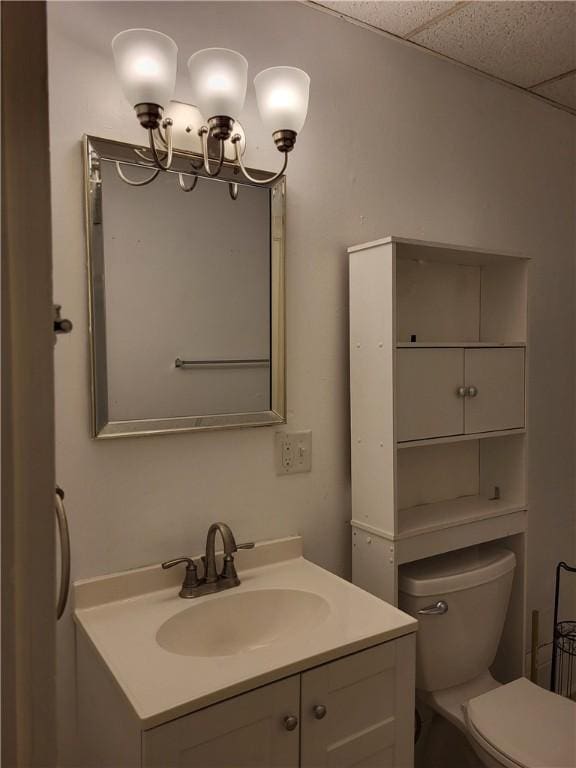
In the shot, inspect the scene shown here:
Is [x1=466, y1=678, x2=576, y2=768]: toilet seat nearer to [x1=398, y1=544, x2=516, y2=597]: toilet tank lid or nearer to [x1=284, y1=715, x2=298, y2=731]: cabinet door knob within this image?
[x1=398, y1=544, x2=516, y2=597]: toilet tank lid

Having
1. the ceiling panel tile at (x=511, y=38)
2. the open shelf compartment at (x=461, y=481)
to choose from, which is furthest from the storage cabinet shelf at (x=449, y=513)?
the ceiling panel tile at (x=511, y=38)

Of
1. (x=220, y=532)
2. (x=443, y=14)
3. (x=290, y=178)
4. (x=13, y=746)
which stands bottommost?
(x=220, y=532)

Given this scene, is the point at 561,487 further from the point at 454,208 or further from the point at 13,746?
the point at 13,746

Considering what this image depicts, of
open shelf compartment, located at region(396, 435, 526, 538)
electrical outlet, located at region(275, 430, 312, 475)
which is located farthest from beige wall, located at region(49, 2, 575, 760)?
open shelf compartment, located at region(396, 435, 526, 538)

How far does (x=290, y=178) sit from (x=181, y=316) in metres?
0.52

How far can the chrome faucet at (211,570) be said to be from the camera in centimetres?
142

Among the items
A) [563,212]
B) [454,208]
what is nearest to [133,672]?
[454,208]

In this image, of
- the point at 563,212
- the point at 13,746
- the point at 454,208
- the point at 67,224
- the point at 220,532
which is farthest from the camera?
the point at 563,212

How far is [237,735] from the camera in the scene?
3.50 feet

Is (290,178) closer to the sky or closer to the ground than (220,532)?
closer to the sky

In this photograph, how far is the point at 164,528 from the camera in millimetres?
1470

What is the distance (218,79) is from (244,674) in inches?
49.5

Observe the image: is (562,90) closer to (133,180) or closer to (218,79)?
(218,79)

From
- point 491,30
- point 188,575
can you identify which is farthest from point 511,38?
point 188,575
